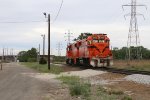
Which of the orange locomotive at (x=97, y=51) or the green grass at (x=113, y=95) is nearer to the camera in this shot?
the green grass at (x=113, y=95)

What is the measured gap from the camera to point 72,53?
5956cm

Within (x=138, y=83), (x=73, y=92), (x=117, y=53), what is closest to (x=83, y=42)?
(x=138, y=83)

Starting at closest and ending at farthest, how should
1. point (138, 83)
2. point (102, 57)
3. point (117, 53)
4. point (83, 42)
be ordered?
point (138, 83) → point (102, 57) → point (83, 42) → point (117, 53)

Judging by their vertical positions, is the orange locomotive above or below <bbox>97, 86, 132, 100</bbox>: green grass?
above

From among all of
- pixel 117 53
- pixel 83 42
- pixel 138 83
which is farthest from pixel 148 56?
pixel 138 83

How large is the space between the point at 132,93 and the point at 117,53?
10424 cm

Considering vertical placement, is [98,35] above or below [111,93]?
above

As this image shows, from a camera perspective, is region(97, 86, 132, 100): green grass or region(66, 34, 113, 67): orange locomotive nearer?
region(97, 86, 132, 100): green grass

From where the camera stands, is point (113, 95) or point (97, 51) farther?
point (97, 51)

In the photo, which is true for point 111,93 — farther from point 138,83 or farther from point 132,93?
point 138,83

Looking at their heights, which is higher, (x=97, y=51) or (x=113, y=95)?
(x=97, y=51)

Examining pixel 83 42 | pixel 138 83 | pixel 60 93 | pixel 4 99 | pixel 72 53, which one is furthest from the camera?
pixel 72 53

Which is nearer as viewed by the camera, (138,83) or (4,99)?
(4,99)

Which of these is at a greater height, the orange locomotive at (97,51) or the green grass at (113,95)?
the orange locomotive at (97,51)
